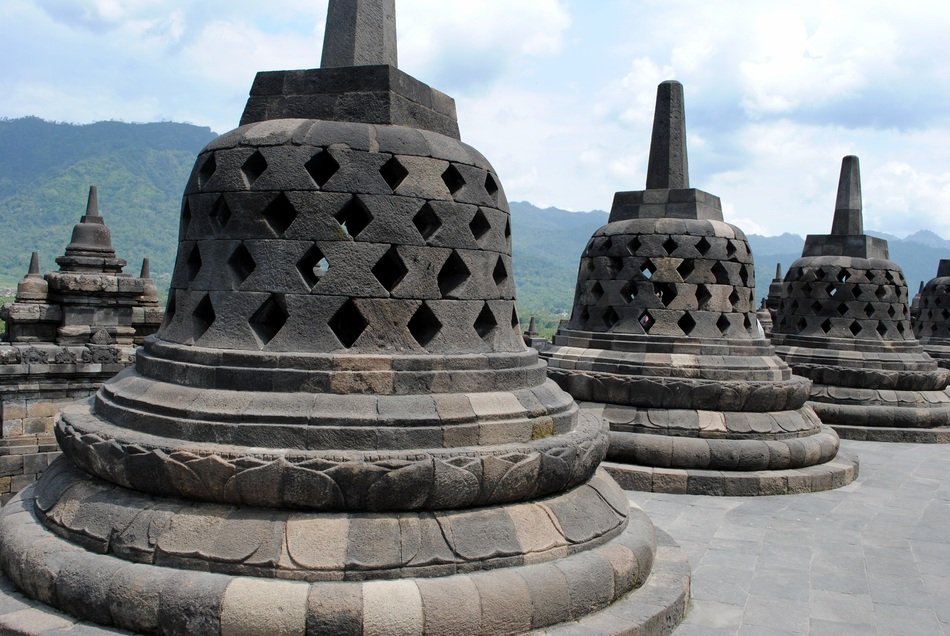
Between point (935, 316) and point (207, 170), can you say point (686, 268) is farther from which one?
point (935, 316)

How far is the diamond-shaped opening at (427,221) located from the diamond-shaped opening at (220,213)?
1.05 meters

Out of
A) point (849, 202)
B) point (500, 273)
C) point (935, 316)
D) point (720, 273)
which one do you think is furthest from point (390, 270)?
point (935, 316)

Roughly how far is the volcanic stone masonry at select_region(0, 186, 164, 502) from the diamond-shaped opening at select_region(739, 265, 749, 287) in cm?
865

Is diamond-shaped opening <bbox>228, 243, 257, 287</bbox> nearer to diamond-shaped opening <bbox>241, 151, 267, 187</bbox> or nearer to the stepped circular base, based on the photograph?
diamond-shaped opening <bbox>241, 151, 267, 187</bbox>

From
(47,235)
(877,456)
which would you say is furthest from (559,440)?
(47,235)

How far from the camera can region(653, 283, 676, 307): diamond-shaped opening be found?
923 centimetres

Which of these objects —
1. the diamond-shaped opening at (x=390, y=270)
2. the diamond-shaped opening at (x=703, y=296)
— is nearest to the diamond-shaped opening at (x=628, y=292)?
the diamond-shaped opening at (x=703, y=296)

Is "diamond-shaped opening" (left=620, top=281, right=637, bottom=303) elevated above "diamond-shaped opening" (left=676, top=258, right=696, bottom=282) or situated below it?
below

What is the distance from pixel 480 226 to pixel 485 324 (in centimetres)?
59

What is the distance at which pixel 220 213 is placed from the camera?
4.57 metres

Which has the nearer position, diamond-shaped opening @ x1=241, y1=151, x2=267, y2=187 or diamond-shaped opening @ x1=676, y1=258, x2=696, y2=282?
diamond-shaped opening @ x1=241, y1=151, x2=267, y2=187

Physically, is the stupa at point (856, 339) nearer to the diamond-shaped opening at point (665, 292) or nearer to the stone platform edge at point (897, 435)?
the stone platform edge at point (897, 435)

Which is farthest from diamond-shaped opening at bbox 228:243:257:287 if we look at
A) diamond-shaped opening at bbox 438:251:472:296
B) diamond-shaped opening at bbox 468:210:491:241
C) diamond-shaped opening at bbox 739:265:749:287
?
diamond-shaped opening at bbox 739:265:749:287

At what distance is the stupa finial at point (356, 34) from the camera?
491 centimetres
